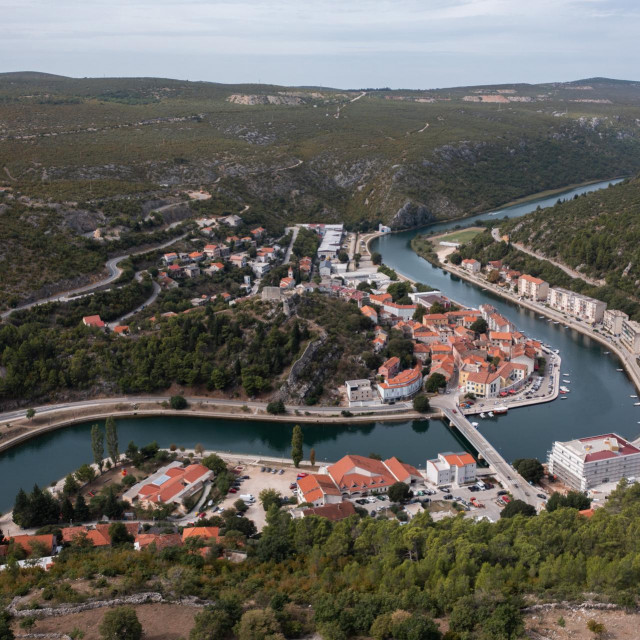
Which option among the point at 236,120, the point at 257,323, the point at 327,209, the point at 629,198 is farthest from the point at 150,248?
the point at 236,120

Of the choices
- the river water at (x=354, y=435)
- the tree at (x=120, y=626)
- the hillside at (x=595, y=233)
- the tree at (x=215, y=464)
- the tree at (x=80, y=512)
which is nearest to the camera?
the tree at (x=120, y=626)

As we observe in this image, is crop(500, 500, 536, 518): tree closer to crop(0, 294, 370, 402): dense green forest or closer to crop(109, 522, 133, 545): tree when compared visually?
crop(109, 522, 133, 545): tree

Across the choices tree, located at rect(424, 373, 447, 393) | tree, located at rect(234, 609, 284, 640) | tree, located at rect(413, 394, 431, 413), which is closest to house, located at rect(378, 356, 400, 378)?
tree, located at rect(424, 373, 447, 393)

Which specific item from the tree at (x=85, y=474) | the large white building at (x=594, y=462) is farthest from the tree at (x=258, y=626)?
the large white building at (x=594, y=462)

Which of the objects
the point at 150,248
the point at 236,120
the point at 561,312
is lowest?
the point at 561,312

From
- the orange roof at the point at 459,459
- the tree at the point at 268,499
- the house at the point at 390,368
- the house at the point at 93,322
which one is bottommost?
the tree at the point at 268,499

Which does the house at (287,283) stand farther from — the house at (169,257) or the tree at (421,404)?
the tree at (421,404)

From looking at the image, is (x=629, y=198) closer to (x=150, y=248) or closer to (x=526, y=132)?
(x=150, y=248)

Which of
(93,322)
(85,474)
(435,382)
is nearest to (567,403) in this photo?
(435,382)
